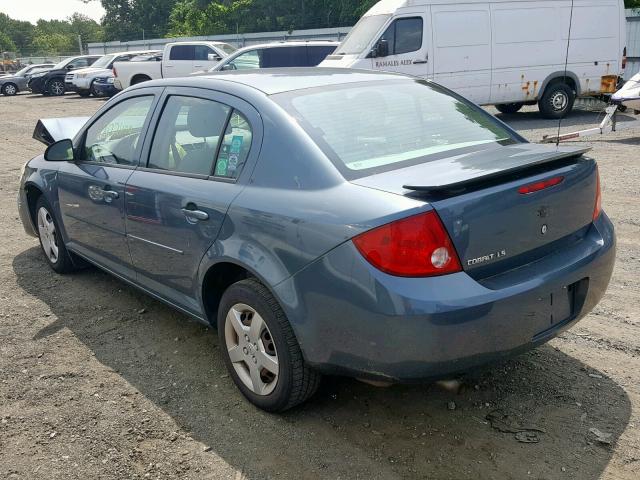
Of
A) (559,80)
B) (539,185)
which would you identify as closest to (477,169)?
(539,185)

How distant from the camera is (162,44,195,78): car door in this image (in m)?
20.0

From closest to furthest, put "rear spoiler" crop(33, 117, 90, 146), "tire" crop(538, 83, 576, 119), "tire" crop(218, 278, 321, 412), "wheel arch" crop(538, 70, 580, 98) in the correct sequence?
"tire" crop(218, 278, 321, 412) → "rear spoiler" crop(33, 117, 90, 146) → "wheel arch" crop(538, 70, 580, 98) → "tire" crop(538, 83, 576, 119)

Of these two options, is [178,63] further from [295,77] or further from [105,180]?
[295,77]

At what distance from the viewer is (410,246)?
2.49 metres

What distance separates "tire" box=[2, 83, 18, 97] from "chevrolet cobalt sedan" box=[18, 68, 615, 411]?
30.6m

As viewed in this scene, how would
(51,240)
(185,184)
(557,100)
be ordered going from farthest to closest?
1. (557,100)
2. (51,240)
3. (185,184)

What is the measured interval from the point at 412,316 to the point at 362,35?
1081 cm

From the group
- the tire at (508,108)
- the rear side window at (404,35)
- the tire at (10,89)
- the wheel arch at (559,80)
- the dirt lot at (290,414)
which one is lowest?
the tire at (10,89)

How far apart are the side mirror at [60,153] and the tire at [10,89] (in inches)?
1171

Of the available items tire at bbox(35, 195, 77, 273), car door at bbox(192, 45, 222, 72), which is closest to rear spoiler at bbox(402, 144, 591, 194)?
tire at bbox(35, 195, 77, 273)

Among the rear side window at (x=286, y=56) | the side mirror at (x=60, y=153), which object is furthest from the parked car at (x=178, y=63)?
the side mirror at (x=60, y=153)

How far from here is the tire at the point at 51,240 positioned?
5.12m

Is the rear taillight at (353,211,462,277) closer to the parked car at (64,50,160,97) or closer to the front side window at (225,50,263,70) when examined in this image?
the front side window at (225,50,263,70)

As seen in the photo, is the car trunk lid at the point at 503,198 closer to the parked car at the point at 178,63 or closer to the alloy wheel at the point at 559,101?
the alloy wheel at the point at 559,101
